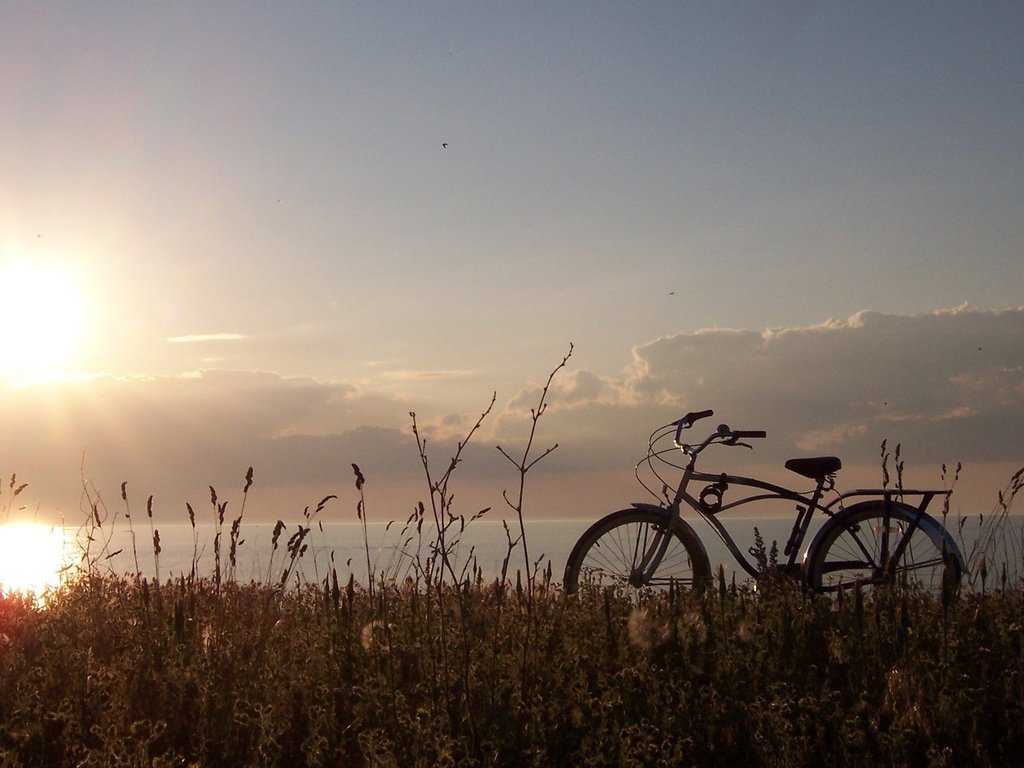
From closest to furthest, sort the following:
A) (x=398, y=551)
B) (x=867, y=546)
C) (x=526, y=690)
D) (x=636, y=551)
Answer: (x=526, y=690) < (x=398, y=551) < (x=867, y=546) < (x=636, y=551)

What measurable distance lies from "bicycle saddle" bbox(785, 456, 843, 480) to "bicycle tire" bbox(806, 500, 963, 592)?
0.41m

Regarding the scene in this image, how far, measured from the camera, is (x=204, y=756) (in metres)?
4.57

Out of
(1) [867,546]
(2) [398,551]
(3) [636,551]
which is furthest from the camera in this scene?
(3) [636,551]

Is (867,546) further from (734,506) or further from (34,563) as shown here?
(34,563)

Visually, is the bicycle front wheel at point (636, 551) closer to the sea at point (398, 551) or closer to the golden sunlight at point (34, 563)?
the sea at point (398, 551)

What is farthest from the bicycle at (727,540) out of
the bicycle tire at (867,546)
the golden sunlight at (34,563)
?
the golden sunlight at (34,563)

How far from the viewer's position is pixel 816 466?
9.10 m

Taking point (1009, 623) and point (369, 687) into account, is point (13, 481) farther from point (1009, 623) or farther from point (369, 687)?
point (1009, 623)

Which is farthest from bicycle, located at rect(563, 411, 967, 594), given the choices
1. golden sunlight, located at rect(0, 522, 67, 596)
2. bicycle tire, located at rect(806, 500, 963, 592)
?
golden sunlight, located at rect(0, 522, 67, 596)

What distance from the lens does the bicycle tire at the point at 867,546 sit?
850 centimetres

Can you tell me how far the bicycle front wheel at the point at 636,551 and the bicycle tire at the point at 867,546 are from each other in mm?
1015

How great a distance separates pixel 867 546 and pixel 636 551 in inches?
79.1

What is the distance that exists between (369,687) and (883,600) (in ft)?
13.6

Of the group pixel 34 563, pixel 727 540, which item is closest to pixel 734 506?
pixel 727 540
